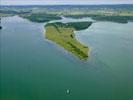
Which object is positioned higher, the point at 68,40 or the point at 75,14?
the point at 68,40

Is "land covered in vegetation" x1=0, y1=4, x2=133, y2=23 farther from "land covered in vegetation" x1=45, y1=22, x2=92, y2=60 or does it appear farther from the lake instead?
the lake

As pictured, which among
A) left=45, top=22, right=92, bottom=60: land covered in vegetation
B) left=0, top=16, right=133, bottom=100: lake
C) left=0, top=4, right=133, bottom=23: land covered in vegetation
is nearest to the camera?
left=0, top=16, right=133, bottom=100: lake

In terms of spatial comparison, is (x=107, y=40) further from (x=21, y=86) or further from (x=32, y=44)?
(x=21, y=86)

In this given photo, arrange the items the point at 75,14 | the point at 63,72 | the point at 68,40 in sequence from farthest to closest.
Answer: the point at 75,14
the point at 68,40
the point at 63,72

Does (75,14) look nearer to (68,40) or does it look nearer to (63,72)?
(68,40)

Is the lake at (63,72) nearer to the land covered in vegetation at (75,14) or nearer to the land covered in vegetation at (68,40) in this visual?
the land covered in vegetation at (68,40)

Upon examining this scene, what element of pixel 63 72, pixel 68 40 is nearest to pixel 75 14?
pixel 68 40

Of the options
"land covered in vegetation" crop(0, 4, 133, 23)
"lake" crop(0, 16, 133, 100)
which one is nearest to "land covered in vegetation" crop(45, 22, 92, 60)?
"lake" crop(0, 16, 133, 100)

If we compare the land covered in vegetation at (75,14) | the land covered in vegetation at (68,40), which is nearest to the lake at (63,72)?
the land covered in vegetation at (68,40)
